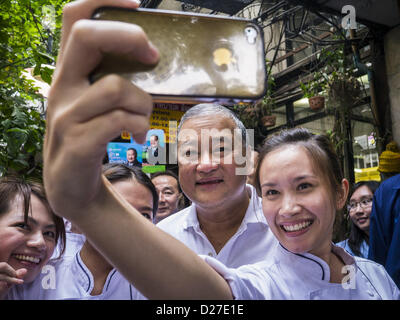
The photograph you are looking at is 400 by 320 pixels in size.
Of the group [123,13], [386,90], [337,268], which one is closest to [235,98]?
[123,13]

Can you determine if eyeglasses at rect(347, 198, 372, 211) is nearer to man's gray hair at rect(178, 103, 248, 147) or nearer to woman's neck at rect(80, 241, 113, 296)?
man's gray hair at rect(178, 103, 248, 147)

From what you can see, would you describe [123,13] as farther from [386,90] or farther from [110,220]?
[386,90]

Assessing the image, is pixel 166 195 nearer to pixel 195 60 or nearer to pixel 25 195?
pixel 25 195

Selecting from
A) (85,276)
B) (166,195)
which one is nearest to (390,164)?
(166,195)

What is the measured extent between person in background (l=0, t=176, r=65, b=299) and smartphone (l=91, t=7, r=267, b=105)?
3.57 feet

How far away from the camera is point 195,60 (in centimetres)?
72

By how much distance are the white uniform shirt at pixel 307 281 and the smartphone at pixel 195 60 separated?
67 cm

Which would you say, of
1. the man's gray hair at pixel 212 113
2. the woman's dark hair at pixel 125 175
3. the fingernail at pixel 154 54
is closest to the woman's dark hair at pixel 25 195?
the woman's dark hair at pixel 125 175

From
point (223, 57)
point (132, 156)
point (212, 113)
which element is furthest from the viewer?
point (132, 156)

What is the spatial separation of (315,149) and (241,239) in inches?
26.7
